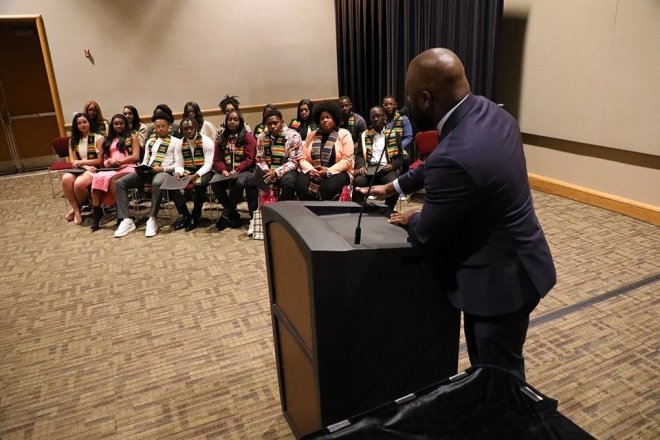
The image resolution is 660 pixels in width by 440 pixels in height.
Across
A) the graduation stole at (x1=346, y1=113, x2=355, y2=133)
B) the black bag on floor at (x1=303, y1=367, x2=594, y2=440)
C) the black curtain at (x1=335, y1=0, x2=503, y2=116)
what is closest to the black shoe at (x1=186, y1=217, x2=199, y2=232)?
the graduation stole at (x1=346, y1=113, x2=355, y2=133)

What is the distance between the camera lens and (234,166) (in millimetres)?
5273

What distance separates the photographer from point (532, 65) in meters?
5.78

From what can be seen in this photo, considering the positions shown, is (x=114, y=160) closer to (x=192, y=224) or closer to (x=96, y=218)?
(x=96, y=218)

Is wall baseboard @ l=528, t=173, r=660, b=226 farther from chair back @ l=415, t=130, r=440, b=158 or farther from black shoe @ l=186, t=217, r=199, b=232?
black shoe @ l=186, t=217, r=199, b=232

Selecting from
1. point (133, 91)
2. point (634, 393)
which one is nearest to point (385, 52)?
point (133, 91)

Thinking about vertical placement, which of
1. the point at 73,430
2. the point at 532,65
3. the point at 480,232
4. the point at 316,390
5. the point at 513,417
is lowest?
the point at 73,430

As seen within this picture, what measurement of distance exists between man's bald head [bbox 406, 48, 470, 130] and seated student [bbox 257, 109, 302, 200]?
3354 millimetres

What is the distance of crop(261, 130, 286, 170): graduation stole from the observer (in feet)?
16.5

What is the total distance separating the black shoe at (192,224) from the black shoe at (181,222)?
32 millimetres

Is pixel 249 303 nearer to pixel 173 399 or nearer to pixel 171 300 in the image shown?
pixel 171 300

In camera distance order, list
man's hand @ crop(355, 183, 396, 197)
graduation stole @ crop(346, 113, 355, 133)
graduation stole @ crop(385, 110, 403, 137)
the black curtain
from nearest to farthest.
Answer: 1. man's hand @ crop(355, 183, 396, 197)
2. graduation stole @ crop(385, 110, 403, 137)
3. the black curtain
4. graduation stole @ crop(346, 113, 355, 133)

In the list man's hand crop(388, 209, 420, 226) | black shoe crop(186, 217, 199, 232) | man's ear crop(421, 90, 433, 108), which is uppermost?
man's ear crop(421, 90, 433, 108)

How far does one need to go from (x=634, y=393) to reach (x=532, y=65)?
4328 millimetres

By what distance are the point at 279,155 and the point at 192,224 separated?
3.92 ft
